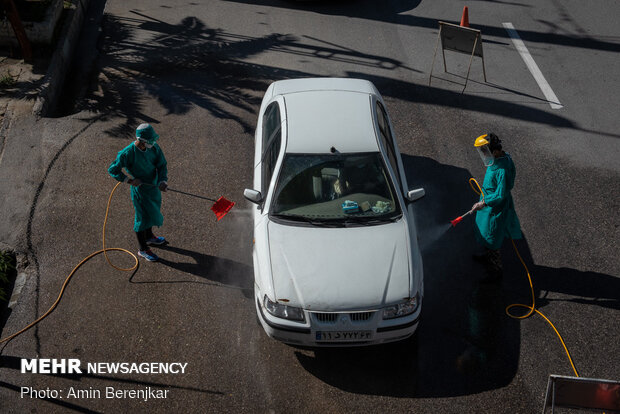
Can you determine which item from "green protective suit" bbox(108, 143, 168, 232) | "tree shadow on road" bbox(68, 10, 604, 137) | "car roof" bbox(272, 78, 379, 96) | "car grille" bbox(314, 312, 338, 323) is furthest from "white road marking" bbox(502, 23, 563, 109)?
"green protective suit" bbox(108, 143, 168, 232)

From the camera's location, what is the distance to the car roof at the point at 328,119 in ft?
19.4

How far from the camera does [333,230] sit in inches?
213

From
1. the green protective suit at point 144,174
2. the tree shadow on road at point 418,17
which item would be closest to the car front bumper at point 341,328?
the green protective suit at point 144,174

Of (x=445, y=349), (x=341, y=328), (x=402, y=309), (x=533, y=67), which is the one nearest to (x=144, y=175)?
(x=341, y=328)

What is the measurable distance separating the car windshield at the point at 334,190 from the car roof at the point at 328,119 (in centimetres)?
14

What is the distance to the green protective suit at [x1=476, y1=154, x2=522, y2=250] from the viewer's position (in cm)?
570

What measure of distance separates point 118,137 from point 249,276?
12.1 ft

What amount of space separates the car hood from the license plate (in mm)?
240

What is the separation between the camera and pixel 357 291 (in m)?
4.98

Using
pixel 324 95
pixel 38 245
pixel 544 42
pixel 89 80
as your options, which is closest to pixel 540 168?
pixel 324 95

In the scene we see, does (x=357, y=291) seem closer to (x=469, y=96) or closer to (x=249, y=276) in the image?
(x=249, y=276)

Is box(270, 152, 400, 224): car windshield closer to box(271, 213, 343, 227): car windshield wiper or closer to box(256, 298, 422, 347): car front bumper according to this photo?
box(271, 213, 343, 227): car windshield wiper

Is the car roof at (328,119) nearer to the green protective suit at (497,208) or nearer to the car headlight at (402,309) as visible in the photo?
the green protective suit at (497,208)
